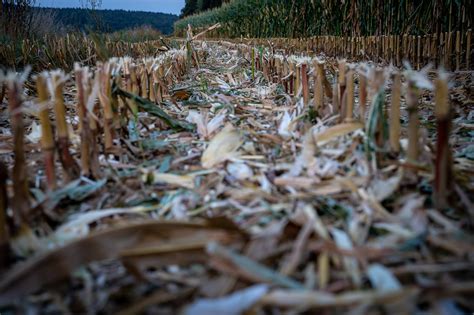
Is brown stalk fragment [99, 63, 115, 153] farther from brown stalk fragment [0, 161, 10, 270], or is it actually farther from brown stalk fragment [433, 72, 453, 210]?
brown stalk fragment [433, 72, 453, 210]

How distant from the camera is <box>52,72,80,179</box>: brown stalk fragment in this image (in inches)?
53.6

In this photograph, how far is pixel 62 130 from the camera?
1365 millimetres

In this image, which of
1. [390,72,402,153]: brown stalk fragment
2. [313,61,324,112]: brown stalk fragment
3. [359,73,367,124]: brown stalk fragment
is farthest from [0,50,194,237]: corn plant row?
[390,72,402,153]: brown stalk fragment

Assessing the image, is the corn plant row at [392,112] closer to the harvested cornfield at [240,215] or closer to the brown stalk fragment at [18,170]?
the harvested cornfield at [240,215]

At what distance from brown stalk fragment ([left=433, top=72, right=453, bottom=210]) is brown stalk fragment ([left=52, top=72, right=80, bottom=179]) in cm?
118

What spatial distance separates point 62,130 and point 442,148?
47.2 inches

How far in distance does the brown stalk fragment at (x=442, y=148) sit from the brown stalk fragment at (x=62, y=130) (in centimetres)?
118

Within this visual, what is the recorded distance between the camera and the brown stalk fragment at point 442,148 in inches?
40.8

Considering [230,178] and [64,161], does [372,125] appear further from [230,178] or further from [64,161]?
[64,161]

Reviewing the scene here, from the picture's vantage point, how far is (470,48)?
151 inches

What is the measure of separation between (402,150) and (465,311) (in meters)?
0.70

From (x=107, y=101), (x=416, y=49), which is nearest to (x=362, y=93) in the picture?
(x=107, y=101)

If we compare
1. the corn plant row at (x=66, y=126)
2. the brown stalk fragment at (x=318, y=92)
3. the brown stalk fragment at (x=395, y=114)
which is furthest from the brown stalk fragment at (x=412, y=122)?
the corn plant row at (x=66, y=126)

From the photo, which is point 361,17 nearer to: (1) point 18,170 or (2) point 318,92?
(2) point 318,92
